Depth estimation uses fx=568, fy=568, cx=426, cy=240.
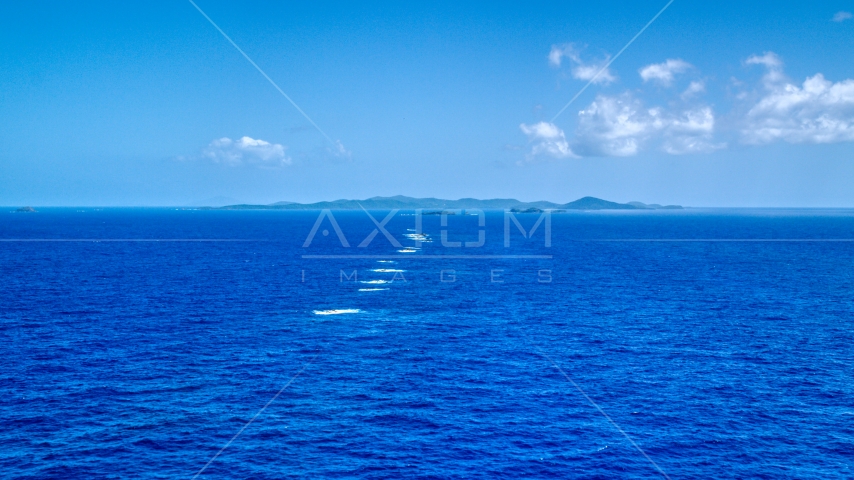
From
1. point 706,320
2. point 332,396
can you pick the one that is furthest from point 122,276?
point 706,320

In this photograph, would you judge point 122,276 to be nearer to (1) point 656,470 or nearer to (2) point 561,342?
(2) point 561,342

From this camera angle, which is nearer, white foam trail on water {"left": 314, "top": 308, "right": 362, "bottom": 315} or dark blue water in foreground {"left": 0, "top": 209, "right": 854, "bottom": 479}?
dark blue water in foreground {"left": 0, "top": 209, "right": 854, "bottom": 479}

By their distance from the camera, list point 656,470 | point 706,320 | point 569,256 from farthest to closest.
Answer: point 569,256 < point 706,320 < point 656,470

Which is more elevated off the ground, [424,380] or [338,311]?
[338,311]

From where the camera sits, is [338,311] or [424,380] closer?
[424,380]

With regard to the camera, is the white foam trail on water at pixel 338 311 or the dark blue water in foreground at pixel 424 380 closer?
the dark blue water in foreground at pixel 424 380

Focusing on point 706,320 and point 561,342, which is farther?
point 706,320

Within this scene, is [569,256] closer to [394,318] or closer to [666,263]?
[666,263]

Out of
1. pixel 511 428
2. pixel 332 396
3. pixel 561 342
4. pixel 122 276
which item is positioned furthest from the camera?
pixel 122 276
